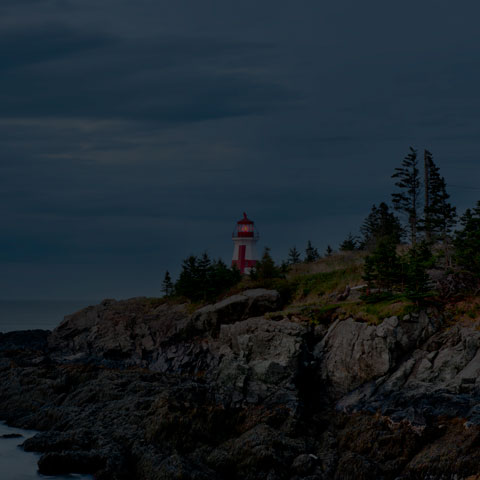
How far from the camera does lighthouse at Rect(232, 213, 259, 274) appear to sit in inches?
2703

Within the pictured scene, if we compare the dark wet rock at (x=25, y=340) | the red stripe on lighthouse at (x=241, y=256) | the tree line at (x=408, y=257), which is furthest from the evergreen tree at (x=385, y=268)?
the red stripe on lighthouse at (x=241, y=256)

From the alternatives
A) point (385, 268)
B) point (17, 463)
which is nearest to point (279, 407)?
point (17, 463)

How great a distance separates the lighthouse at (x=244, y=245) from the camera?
225 ft

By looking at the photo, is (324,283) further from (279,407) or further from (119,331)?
(279,407)

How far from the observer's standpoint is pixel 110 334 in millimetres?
A: 42500

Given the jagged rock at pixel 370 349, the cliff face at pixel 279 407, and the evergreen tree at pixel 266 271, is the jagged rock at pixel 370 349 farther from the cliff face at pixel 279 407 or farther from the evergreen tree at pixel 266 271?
the evergreen tree at pixel 266 271

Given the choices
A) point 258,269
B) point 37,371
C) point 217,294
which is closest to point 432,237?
point 258,269

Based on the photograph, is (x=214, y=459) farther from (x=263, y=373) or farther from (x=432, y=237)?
(x=432, y=237)

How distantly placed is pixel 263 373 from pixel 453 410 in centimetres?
841

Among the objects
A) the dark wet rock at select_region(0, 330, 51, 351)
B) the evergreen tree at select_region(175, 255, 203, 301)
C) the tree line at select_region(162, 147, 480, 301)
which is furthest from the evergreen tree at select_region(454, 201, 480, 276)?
the dark wet rock at select_region(0, 330, 51, 351)

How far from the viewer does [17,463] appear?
19.5 metres

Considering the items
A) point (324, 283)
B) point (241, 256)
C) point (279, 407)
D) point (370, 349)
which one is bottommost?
point (279, 407)

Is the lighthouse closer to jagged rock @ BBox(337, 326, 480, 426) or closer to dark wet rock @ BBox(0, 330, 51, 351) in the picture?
dark wet rock @ BBox(0, 330, 51, 351)

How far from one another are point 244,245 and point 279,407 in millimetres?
48065
